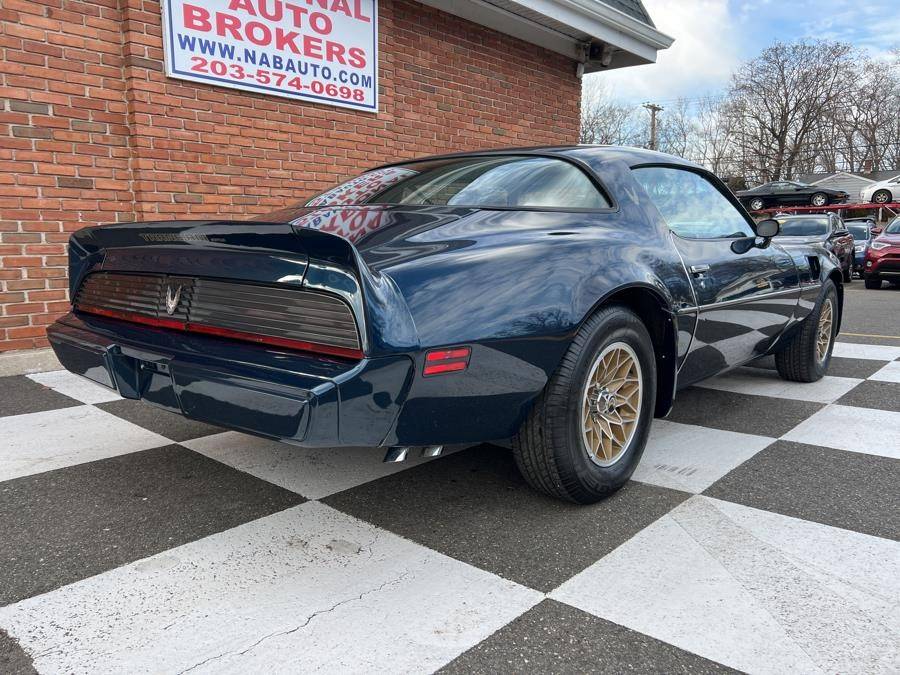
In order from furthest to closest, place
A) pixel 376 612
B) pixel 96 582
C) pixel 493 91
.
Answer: pixel 493 91
pixel 96 582
pixel 376 612

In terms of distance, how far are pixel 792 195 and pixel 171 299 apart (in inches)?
934

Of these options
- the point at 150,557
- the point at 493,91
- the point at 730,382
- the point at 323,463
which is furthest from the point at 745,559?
the point at 493,91

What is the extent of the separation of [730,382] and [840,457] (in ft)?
4.74

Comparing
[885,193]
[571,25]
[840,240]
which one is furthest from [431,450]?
[885,193]

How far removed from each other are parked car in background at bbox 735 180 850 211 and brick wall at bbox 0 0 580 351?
60.3 ft

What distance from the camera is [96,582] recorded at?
6.04 feet

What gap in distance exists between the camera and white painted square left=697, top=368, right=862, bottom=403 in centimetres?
399

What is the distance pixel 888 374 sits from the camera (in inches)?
178

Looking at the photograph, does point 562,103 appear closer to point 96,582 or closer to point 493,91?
point 493,91

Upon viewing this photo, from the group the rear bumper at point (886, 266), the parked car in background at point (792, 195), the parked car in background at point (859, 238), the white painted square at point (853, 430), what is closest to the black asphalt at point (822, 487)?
the white painted square at point (853, 430)

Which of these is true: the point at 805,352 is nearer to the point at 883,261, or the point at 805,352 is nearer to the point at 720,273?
the point at 720,273

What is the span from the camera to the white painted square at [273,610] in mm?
1530

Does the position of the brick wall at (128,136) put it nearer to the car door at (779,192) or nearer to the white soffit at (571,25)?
the white soffit at (571,25)

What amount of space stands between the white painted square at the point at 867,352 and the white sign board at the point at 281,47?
4624mm
